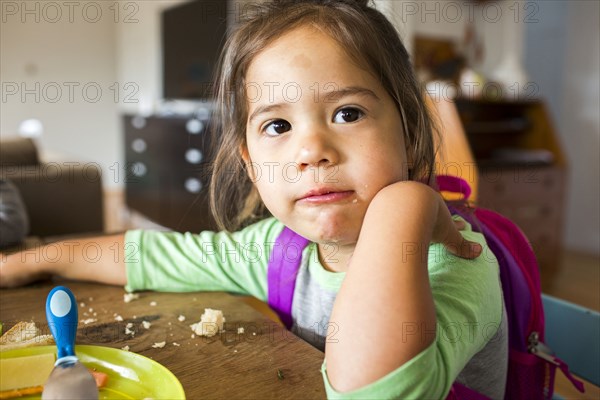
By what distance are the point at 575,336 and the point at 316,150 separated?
49 cm

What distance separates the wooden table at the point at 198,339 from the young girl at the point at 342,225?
4cm

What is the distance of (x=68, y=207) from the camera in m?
2.95

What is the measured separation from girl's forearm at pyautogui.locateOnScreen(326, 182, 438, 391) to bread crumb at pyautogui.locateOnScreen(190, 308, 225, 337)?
19 cm

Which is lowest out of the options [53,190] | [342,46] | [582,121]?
[53,190]

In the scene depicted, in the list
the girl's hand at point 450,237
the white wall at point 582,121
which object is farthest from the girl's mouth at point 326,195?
the white wall at point 582,121

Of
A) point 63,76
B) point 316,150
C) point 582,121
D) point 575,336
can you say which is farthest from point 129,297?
point 63,76

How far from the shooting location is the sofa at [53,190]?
9.04 feet

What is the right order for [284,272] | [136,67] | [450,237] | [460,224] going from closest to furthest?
[450,237], [460,224], [284,272], [136,67]

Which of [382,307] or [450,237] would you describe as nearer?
[382,307]

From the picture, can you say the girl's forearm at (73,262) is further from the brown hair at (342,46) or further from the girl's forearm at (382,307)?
the girl's forearm at (382,307)

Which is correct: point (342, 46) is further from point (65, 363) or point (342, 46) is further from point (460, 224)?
point (65, 363)

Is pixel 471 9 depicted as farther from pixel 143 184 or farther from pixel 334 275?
pixel 334 275

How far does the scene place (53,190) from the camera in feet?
9.43

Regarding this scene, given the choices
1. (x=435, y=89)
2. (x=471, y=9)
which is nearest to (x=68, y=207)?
(x=435, y=89)
